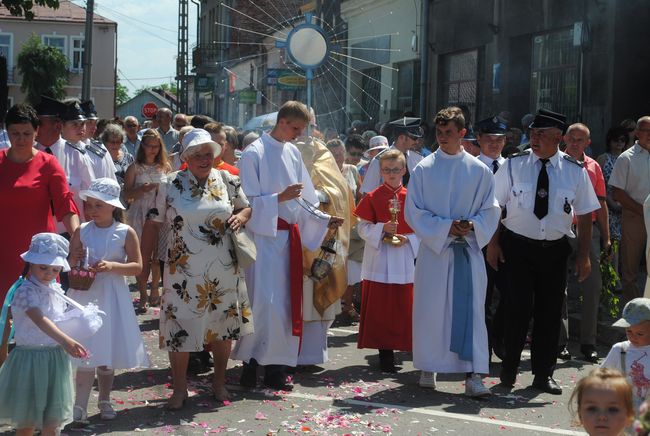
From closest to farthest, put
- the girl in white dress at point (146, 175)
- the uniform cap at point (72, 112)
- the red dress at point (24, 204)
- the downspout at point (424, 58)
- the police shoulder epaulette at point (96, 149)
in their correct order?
the red dress at point (24, 204)
the uniform cap at point (72, 112)
the police shoulder epaulette at point (96, 149)
the girl in white dress at point (146, 175)
the downspout at point (424, 58)

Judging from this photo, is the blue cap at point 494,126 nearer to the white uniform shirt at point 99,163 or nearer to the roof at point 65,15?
the white uniform shirt at point 99,163

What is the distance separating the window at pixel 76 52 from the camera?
78438mm

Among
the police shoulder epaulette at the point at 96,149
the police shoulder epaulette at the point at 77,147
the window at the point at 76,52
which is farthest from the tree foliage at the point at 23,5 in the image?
the window at the point at 76,52

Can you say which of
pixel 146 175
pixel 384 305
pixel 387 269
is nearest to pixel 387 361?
pixel 384 305

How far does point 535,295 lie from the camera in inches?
357

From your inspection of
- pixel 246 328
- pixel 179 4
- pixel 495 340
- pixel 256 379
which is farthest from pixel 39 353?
pixel 179 4

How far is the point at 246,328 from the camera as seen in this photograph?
8117 mm

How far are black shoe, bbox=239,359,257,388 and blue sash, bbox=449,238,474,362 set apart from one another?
1.47 metres

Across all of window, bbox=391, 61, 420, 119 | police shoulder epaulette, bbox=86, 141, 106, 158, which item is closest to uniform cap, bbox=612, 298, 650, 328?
police shoulder epaulette, bbox=86, 141, 106, 158

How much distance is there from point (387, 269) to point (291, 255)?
1.29 metres

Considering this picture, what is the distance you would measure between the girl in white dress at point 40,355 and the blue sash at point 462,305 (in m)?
3.29

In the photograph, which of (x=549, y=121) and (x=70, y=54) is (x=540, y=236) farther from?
(x=70, y=54)

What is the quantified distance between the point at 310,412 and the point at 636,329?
2.67m

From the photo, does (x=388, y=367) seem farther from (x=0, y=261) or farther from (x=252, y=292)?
(x=0, y=261)
